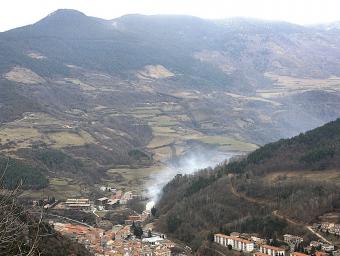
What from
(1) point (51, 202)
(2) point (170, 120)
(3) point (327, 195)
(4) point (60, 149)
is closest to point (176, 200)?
(1) point (51, 202)

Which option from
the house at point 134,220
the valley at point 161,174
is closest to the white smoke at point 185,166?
the valley at point 161,174

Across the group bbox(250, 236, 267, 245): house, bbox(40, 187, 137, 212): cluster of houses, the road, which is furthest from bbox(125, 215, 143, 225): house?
bbox(250, 236, 267, 245): house

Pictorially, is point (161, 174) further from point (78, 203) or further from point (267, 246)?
point (267, 246)

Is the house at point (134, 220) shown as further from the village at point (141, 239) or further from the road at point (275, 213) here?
the road at point (275, 213)

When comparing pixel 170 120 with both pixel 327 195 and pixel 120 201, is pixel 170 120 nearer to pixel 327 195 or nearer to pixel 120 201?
pixel 120 201

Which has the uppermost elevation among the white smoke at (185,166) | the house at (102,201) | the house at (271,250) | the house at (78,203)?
the house at (271,250)

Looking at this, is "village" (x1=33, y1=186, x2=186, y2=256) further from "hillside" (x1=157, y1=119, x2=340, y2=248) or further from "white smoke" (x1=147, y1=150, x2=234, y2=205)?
"white smoke" (x1=147, y1=150, x2=234, y2=205)
